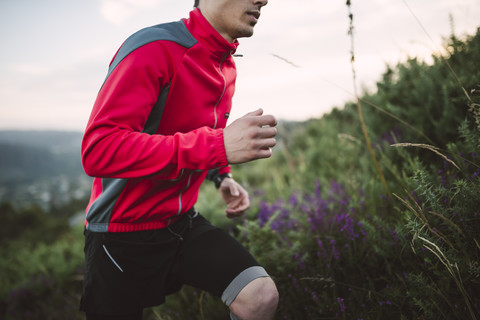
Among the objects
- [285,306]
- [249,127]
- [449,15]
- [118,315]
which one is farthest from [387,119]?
[118,315]

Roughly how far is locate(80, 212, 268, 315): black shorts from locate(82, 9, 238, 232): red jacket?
0.37 ft

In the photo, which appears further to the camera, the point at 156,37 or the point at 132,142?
the point at 156,37

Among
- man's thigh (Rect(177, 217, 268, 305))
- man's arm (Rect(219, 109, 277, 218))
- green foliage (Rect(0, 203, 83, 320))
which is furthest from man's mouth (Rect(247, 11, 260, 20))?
green foliage (Rect(0, 203, 83, 320))

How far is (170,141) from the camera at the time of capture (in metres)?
1.18

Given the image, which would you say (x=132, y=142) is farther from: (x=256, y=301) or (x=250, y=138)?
(x=256, y=301)

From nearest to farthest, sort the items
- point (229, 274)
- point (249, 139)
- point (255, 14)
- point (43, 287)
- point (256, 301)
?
point (249, 139) < point (256, 301) < point (229, 274) < point (255, 14) < point (43, 287)

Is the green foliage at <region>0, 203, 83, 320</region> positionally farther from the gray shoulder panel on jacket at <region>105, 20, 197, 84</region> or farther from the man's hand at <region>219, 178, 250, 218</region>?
the gray shoulder panel on jacket at <region>105, 20, 197, 84</region>

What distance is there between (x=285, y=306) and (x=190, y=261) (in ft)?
2.96

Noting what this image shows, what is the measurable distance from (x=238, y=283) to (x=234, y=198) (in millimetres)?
766

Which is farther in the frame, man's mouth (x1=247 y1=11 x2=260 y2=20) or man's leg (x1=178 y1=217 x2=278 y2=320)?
man's mouth (x1=247 y1=11 x2=260 y2=20)

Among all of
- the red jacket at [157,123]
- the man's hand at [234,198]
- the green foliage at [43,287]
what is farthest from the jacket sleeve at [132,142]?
the green foliage at [43,287]

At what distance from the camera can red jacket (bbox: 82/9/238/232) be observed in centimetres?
115

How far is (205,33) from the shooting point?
1.56 meters

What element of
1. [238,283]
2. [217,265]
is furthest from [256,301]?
[217,265]
